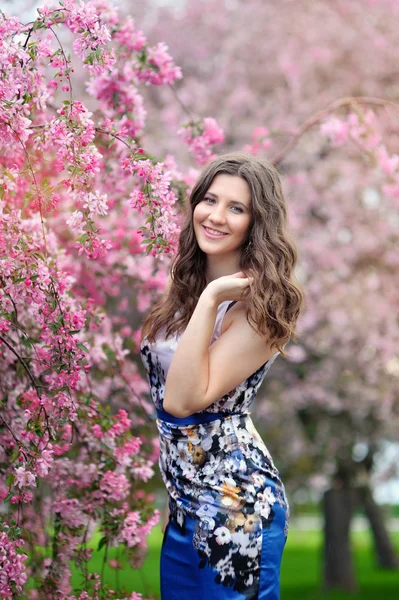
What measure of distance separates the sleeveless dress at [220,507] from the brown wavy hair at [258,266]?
178 millimetres

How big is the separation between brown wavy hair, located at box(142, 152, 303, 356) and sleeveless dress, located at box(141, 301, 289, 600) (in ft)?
A: 0.58

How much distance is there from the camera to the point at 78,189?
8.04ft

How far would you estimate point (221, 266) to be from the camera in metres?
2.56

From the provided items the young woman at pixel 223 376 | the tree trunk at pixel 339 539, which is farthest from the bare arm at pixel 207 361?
the tree trunk at pixel 339 539

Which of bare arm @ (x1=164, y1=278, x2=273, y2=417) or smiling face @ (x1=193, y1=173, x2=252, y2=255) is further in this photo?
smiling face @ (x1=193, y1=173, x2=252, y2=255)

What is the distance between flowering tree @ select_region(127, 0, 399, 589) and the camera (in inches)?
344

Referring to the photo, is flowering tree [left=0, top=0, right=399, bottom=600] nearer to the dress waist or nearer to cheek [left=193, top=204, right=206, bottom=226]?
cheek [left=193, top=204, right=206, bottom=226]

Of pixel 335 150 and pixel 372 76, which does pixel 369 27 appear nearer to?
pixel 372 76

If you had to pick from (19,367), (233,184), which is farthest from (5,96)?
(19,367)

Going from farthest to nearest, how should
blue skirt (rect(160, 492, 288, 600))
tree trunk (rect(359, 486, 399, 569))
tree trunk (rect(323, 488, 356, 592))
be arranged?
tree trunk (rect(359, 486, 399, 569)) → tree trunk (rect(323, 488, 356, 592)) → blue skirt (rect(160, 492, 288, 600))

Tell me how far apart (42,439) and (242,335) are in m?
0.67

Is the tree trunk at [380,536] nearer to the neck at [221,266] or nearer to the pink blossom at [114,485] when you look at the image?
the pink blossom at [114,485]

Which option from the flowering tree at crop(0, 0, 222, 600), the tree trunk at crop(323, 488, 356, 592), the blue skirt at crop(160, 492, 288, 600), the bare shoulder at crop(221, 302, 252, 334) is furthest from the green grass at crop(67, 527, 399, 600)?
the bare shoulder at crop(221, 302, 252, 334)

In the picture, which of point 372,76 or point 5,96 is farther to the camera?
point 372,76
